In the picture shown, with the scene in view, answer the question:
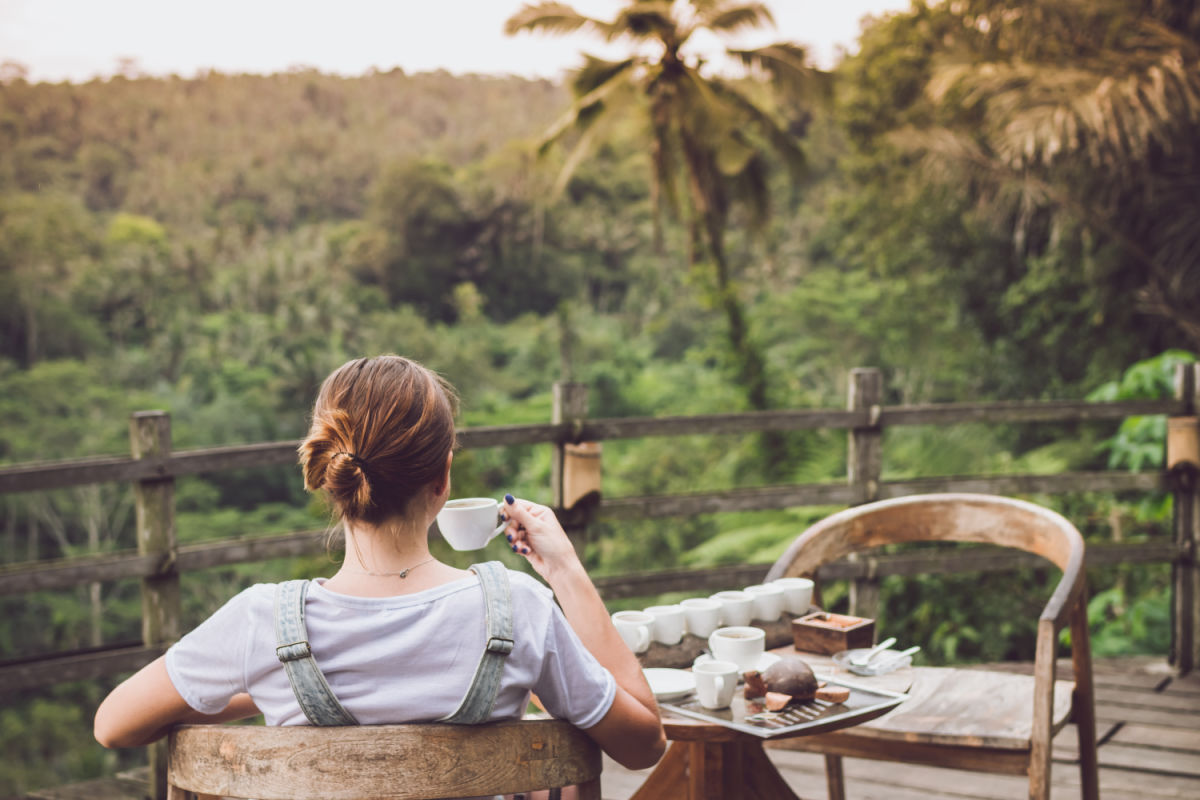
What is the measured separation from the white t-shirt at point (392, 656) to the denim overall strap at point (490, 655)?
0.05ft

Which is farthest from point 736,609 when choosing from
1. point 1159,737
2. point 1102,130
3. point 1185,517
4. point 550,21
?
point 550,21

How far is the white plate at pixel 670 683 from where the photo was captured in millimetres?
1618

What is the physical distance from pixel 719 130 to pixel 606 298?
20.9 meters

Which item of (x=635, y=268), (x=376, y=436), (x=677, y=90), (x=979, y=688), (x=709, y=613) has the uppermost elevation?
(x=677, y=90)

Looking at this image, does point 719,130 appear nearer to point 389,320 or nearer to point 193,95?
point 389,320

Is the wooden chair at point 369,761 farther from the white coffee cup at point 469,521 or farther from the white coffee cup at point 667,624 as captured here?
the white coffee cup at point 667,624

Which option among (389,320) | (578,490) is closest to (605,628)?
(578,490)

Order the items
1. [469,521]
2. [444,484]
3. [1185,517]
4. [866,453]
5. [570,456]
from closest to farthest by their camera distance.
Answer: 1. [444,484]
2. [469,521]
3. [570,456]
4. [866,453]
5. [1185,517]

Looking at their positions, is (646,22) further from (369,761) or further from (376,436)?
(369,761)

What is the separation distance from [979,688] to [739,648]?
2.56ft

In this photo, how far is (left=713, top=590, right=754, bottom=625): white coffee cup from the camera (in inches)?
74.2

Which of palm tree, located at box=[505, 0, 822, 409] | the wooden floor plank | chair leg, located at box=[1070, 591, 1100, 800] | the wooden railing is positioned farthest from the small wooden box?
palm tree, located at box=[505, 0, 822, 409]

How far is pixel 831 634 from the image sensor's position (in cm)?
190

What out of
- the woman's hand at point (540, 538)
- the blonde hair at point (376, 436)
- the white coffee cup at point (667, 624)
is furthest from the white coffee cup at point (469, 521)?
the white coffee cup at point (667, 624)
